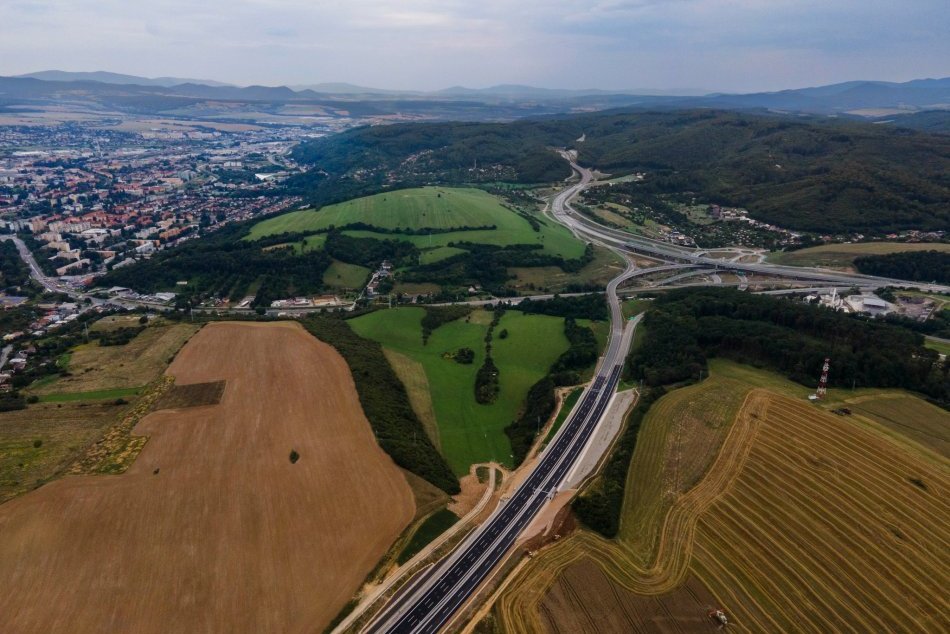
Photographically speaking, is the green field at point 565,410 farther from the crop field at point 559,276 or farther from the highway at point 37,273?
the highway at point 37,273

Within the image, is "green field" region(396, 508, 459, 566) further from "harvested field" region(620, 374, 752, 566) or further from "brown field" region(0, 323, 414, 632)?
"harvested field" region(620, 374, 752, 566)

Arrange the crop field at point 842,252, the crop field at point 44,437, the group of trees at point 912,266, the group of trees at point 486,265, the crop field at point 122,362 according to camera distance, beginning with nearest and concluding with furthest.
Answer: the crop field at point 44,437, the crop field at point 122,362, the group of trees at point 912,266, the group of trees at point 486,265, the crop field at point 842,252

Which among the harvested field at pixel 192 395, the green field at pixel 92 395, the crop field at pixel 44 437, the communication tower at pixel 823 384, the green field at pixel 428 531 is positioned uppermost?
the communication tower at pixel 823 384

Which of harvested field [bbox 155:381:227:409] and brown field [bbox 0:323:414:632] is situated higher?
harvested field [bbox 155:381:227:409]

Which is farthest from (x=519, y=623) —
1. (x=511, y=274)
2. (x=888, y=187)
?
(x=888, y=187)

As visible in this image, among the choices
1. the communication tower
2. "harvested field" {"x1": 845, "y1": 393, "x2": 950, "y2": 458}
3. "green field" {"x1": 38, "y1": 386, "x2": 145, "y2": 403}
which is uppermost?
the communication tower

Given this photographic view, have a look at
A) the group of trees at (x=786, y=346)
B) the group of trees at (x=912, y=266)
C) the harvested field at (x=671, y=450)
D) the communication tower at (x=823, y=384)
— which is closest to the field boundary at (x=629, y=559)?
the harvested field at (x=671, y=450)

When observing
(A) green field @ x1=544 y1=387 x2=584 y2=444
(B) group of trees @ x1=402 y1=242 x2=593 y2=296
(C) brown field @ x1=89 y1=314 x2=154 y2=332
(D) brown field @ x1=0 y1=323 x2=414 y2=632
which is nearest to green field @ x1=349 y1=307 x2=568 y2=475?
(A) green field @ x1=544 y1=387 x2=584 y2=444

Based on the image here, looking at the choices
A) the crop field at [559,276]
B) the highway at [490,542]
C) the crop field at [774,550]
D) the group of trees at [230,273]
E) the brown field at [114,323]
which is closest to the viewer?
the crop field at [774,550]
